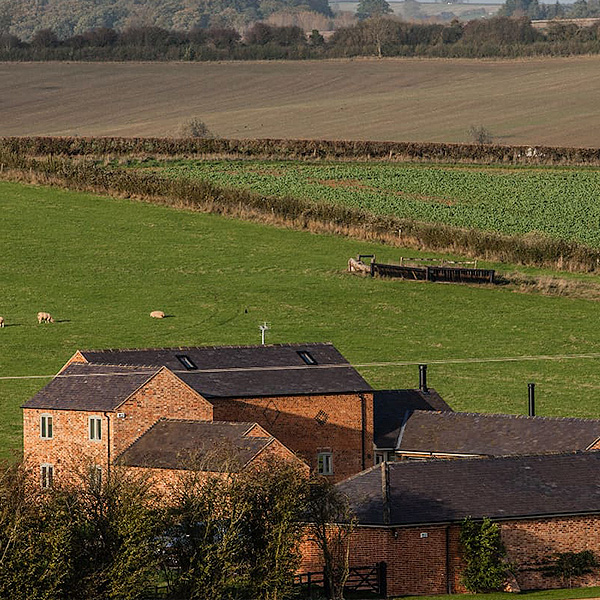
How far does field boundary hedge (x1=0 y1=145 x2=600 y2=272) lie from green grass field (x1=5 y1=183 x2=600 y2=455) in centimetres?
179

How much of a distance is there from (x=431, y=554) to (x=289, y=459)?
6562 millimetres

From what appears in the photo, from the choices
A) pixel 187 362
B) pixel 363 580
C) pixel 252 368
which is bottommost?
pixel 363 580

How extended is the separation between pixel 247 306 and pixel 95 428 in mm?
25956

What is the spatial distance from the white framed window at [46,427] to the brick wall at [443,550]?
51.1ft

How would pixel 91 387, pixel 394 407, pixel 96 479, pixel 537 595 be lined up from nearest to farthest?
pixel 96 479, pixel 537 595, pixel 91 387, pixel 394 407

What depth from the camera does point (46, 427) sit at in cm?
6425

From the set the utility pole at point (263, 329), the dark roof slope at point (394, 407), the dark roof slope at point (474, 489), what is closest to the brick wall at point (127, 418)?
the dark roof slope at point (394, 407)

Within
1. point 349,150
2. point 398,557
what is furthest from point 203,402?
point 349,150

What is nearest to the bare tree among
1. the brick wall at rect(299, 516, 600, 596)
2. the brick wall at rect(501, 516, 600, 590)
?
the brick wall at rect(299, 516, 600, 596)

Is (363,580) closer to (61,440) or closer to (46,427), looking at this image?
(61,440)

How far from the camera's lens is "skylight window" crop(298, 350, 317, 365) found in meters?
67.6

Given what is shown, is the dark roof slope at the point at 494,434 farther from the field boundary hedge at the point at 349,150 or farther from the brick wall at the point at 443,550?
the field boundary hedge at the point at 349,150

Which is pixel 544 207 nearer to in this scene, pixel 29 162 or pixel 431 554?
pixel 29 162

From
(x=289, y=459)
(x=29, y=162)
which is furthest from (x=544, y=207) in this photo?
(x=289, y=459)
